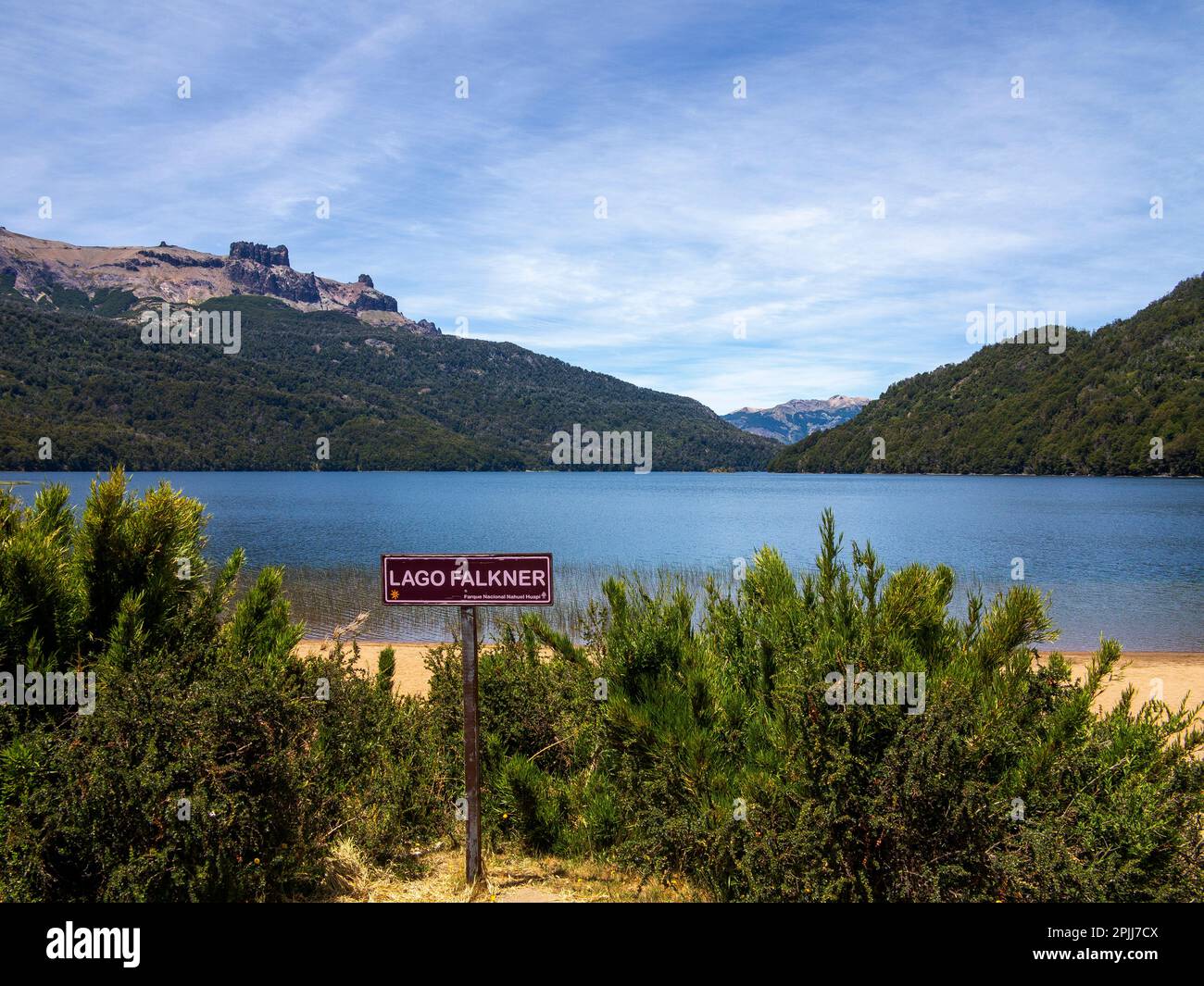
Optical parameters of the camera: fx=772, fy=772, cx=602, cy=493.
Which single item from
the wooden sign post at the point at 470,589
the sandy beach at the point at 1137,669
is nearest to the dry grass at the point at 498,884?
the wooden sign post at the point at 470,589

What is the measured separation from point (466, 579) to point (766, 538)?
48.1 metres

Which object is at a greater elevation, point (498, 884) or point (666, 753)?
point (666, 753)

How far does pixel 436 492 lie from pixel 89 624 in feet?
374

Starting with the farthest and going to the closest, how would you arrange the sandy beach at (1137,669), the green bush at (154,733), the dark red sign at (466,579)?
1. the sandy beach at (1137,669)
2. the dark red sign at (466,579)
3. the green bush at (154,733)

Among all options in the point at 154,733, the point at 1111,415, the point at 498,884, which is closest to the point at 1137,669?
the point at 498,884

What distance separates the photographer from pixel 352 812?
5395mm

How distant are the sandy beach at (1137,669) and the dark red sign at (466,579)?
32.3 ft

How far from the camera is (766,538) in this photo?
51.3 m

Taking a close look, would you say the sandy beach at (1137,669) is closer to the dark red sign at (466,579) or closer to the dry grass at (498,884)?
the dry grass at (498,884)

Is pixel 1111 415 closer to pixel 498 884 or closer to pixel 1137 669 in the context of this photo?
pixel 1137 669

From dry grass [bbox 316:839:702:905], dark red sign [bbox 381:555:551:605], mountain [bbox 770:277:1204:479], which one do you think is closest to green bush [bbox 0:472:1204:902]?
dry grass [bbox 316:839:702:905]

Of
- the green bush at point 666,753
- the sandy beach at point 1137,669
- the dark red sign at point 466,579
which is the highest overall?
the dark red sign at point 466,579

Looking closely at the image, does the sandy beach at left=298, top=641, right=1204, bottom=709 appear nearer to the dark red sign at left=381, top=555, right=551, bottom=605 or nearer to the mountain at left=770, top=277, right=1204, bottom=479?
the dark red sign at left=381, top=555, right=551, bottom=605

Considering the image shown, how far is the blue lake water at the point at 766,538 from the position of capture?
28845mm
